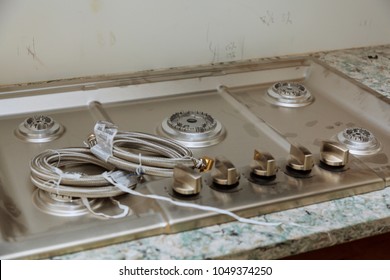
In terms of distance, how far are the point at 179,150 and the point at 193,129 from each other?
0.12 m

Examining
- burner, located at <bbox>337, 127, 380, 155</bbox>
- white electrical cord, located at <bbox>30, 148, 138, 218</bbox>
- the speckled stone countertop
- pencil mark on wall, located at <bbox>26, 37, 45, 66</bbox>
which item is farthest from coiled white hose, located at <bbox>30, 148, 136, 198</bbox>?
burner, located at <bbox>337, 127, 380, 155</bbox>

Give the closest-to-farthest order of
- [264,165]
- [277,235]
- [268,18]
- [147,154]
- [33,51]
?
1. [277,235]
2. [264,165]
3. [147,154]
4. [33,51]
5. [268,18]

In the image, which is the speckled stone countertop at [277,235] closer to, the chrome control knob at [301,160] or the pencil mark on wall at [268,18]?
the chrome control knob at [301,160]

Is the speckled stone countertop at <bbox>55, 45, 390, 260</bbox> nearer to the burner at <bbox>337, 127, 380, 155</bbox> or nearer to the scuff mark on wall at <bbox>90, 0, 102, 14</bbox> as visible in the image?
the burner at <bbox>337, 127, 380, 155</bbox>

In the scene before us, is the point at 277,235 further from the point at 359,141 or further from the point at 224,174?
the point at 359,141

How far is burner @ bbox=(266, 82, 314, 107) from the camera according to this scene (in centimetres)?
128

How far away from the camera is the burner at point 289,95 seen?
1280 millimetres

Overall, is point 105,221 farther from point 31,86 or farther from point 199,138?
point 31,86

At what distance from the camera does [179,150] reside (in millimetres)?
1006

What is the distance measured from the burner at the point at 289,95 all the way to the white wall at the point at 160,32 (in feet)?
0.48

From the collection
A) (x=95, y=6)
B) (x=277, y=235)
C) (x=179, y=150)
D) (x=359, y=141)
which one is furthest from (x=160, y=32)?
(x=277, y=235)

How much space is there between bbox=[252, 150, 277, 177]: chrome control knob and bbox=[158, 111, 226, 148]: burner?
0.56 ft

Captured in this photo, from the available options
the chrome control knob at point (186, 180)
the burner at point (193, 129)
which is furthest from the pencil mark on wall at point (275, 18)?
the chrome control knob at point (186, 180)

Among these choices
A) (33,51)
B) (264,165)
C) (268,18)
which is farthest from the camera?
(268,18)
